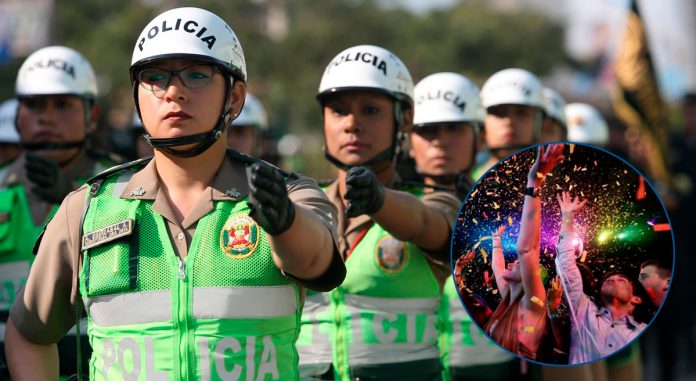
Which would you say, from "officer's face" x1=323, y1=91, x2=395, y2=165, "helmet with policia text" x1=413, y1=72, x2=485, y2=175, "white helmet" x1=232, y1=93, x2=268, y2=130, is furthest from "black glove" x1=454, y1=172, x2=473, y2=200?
"white helmet" x1=232, y1=93, x2=268, y2=130

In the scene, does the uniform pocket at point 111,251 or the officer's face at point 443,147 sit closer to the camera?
the uniform pocket at point 111,251

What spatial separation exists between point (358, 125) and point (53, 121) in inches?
89.4

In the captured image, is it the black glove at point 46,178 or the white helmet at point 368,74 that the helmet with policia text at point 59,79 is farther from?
the white helmet at point 368,74

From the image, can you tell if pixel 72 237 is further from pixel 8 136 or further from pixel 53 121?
pixel 8 136

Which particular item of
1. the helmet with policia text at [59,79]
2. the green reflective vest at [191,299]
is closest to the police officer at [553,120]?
the helmet with policia text at [59,79]

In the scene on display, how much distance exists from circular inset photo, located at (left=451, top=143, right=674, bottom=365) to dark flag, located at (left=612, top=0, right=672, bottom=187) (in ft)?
25.7

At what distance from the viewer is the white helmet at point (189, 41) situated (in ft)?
13.6

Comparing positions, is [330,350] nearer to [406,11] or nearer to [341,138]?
[341,138]

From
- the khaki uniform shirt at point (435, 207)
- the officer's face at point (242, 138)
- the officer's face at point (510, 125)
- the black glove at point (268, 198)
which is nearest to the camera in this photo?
the black glove at point (268, 198)

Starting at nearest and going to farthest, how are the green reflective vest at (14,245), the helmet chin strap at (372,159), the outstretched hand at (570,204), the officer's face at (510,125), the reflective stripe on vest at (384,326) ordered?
1. the outstretched hand at (570,204)
2. the reflective stripe on vest at (384,326)
3. the helmet chin strap at (372,159)
4. the green reflective vest at (14,245)
5. the officer's face at (510,125)

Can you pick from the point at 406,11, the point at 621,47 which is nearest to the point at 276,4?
the point at 406,11

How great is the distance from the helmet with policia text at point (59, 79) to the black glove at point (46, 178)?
2.01 ft

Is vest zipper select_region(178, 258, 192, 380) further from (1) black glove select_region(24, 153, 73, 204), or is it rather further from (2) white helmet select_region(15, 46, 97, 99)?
(2) white helmet select_region(15, 46, 97, 99)

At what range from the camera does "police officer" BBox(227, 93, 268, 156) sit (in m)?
9.52
